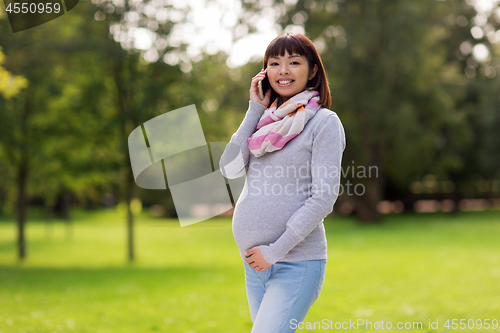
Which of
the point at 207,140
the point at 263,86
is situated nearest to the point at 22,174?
the point at 207,140

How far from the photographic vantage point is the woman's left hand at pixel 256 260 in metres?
2.07

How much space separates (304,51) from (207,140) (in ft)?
35.6

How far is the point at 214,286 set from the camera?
9719 millimetres

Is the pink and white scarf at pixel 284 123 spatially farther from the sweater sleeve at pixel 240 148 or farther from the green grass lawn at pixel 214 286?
the green grass lawn at pixel 214 286

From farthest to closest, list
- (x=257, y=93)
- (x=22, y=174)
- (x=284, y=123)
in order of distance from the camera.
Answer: (x=22, y=174), (x=257, y=93), (x=284, y=123)

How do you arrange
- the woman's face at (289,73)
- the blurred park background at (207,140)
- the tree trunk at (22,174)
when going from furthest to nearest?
the tree trunk at (22,174)
the blurred park background at (207,140)
the woman's face at (289,73)

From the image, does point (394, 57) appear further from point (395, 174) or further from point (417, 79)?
point (395, 174)

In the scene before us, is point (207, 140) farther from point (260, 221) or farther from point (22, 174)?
point (260, 221)

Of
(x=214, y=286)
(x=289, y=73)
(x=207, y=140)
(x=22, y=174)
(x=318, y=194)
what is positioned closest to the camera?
(x=318, y=194)

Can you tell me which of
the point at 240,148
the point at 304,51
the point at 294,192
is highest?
the point at 304,51

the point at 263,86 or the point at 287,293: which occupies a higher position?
the point at 263,86

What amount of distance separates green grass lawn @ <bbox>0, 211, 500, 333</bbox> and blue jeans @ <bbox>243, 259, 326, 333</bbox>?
3954 mm

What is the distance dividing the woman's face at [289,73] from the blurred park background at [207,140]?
4483mm

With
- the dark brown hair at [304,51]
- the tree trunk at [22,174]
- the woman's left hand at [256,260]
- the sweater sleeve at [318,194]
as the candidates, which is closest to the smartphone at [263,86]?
the dark brown hair at [304,51]
